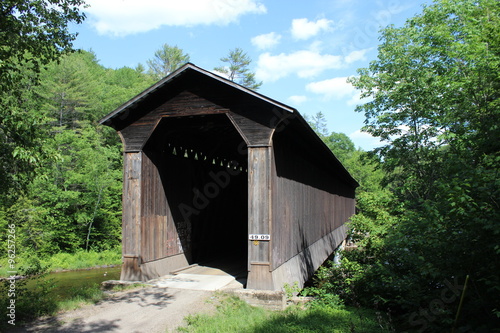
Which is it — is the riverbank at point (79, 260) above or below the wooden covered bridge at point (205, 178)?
below

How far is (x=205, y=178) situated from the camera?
41.6ft

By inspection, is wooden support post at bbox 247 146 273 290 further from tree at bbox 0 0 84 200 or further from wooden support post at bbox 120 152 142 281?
tree at bbox 0 0 84 200

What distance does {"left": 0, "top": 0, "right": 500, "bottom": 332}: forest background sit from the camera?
4977 millimetres

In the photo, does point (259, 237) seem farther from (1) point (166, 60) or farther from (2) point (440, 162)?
(1) point (166, 60)

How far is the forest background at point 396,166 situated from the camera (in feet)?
16.3

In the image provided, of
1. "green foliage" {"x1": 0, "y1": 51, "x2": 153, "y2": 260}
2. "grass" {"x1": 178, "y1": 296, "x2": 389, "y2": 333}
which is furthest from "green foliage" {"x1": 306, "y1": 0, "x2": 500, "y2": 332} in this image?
"green foliage" {"x1": 0, "y1": 51, "x2": 153, "y2": 260}

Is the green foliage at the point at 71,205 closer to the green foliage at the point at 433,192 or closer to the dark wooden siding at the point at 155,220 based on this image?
the dark wooden siding at the point at 155,220

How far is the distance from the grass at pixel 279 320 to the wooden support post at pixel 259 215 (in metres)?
0.69

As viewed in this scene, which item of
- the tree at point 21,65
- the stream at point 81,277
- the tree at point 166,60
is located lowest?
the stream at point 81,277

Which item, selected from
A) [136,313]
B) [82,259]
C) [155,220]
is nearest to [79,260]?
[82,259]

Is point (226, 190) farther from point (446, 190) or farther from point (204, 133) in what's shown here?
point (446, 190)

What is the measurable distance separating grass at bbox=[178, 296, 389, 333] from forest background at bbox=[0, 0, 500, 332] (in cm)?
63

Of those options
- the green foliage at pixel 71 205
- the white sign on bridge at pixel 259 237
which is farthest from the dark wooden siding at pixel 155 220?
the green foliage at pixel 71 205

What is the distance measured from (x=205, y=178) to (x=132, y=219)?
4.07 meters
